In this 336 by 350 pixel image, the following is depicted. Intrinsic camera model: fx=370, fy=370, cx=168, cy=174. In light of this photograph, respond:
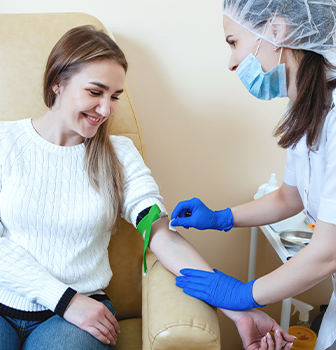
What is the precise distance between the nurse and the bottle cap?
440 millimetres

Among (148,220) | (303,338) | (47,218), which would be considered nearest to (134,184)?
(148,220)

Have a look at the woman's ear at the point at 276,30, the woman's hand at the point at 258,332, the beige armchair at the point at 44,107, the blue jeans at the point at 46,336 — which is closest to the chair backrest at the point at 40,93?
the beige armchair at the point at 44,107

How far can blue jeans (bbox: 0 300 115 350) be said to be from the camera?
90cm

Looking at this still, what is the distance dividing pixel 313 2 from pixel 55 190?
845 mm

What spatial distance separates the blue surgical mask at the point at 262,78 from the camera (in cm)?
89

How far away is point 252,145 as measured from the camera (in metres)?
1.63

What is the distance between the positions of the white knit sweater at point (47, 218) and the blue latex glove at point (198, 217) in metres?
0.08

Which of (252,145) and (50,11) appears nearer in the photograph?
(50,11)

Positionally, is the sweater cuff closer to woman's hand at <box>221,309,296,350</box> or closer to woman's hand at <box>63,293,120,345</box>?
woman's hand at <box>63,293,120,345</box>

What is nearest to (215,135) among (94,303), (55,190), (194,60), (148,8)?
(194,60)

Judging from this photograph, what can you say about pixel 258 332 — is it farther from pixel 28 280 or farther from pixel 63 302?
pixel 28 280

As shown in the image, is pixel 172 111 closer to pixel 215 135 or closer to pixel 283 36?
pixel 215 135

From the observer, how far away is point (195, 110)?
1562 mm

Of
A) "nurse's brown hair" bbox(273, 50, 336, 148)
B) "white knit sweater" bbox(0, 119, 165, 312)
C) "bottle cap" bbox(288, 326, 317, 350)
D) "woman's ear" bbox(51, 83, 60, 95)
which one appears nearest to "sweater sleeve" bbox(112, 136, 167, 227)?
"white knit sweater" bbox(0, 119, 165, 312)
